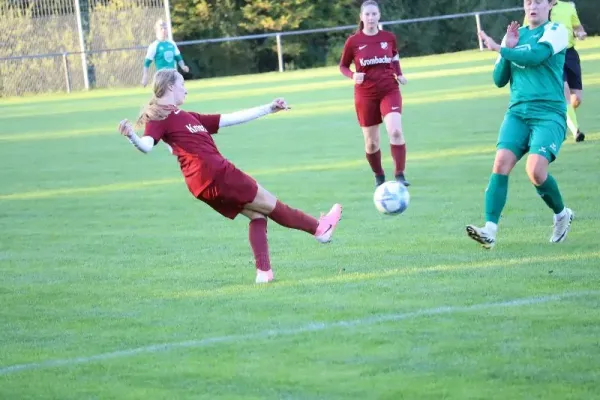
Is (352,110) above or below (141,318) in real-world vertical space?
below

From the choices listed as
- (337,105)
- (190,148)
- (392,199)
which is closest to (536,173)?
(392,199)

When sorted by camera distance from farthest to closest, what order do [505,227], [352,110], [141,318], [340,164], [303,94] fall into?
[303,94] < [352,110] < [340,164] < [505,227] < [141,318]

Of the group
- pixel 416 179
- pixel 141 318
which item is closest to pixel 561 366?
pixel 141 318

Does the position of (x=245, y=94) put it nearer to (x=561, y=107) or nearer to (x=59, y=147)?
(x=59, y=147)

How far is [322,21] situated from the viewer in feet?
167

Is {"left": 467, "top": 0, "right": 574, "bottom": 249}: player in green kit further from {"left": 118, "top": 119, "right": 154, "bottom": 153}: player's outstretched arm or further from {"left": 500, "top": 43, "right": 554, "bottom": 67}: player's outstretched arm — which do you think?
{"left": 118, "top": 119, "right": 154, "bottom": 153}: player's outstretched arm

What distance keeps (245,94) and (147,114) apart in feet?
74.2

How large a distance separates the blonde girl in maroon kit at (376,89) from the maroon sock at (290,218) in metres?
4.76

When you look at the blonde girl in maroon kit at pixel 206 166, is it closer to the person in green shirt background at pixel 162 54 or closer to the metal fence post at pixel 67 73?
the person in green shirt background at pixel 162 54

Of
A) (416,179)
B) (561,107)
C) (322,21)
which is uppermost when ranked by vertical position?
(561,107)

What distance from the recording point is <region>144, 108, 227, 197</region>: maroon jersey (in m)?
8.51

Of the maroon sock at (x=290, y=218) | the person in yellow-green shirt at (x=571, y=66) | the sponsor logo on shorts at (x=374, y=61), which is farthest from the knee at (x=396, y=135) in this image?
the maroon sock at (x=290, y=218)

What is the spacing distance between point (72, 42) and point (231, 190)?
35.5 m

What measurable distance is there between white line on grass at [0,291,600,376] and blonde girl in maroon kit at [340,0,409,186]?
20.4 ft
